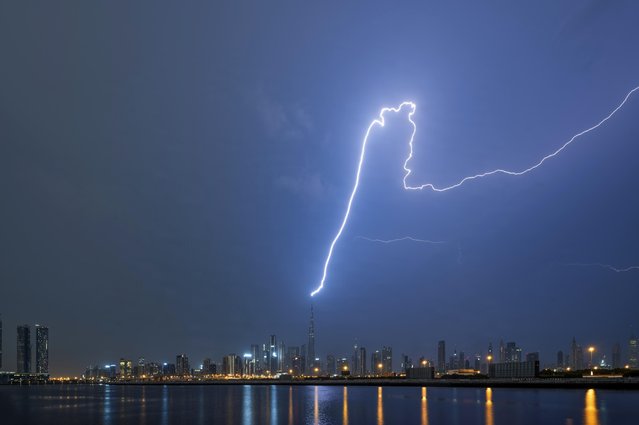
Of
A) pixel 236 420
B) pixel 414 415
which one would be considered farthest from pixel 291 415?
pixel 414 415

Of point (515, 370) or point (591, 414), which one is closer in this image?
point (591, 414)

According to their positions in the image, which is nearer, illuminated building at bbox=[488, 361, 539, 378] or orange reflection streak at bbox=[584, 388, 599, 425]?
orange reflection streak at bbox=[584, 388, 599, 425]

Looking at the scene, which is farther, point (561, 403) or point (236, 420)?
point (561, 403)

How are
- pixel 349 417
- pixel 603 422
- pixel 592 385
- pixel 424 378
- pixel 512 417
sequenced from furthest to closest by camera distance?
pixel 424 378, pixel 592 385, pixel 349 417, pixel 512 417, pixel 603 422

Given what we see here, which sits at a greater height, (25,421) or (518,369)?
(25,421)

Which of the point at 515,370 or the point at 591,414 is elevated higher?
the point at 591,414

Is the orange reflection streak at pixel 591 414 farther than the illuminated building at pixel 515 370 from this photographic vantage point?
No

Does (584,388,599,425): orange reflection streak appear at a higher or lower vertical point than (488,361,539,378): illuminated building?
higher

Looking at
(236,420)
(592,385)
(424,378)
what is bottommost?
(424,378)

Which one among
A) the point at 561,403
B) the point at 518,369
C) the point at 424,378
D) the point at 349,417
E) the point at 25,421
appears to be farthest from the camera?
the point at 424,378

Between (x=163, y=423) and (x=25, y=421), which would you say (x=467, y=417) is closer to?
(x=163, y=423)

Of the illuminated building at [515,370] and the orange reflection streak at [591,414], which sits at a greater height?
the orange reflection streak at [591,414]
